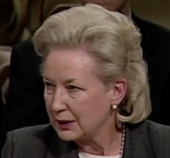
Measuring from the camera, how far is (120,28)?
1.36 metres

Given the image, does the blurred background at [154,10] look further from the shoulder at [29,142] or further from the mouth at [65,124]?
the mouth at [65,124]

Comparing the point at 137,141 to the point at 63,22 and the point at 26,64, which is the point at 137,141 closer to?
the point at 63,22

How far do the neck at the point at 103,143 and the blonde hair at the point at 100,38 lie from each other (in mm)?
135

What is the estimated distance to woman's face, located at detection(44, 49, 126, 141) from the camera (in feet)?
4.30

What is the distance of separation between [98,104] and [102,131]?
10 cm

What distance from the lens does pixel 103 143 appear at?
1450mm

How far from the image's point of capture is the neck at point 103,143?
143 centimetres

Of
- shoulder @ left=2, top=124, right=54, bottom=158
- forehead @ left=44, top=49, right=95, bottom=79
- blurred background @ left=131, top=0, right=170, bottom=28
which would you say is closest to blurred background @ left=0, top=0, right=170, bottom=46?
blurred background @ left=131, top=0, right=170, bottom=28

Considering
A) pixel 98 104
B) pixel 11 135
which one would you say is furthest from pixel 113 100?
pixel 11 135

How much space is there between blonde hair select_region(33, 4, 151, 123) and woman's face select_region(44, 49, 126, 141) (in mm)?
23

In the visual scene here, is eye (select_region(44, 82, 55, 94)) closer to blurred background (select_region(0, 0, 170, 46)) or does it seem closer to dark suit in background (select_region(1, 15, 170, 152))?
dark suit in background (select_region(1, 15, 170, 152))

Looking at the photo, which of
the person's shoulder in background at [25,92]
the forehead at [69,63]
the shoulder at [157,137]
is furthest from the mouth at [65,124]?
the person's shoulder in background at [25,92]

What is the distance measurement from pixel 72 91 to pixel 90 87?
0.05 metres

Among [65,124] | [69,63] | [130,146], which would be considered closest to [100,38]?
[69,63]
